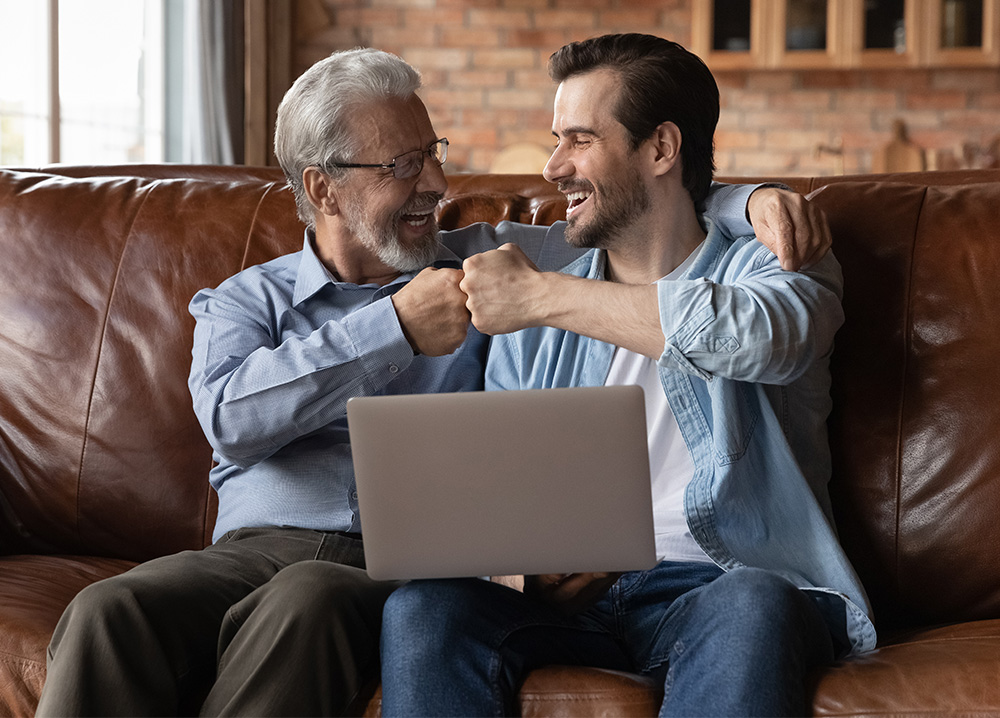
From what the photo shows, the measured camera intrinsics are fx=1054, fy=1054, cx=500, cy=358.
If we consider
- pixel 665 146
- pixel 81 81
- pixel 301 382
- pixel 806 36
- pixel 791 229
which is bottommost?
pixel 301 382

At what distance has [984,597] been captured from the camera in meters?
1.49

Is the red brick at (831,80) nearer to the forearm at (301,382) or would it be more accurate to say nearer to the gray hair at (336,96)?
the gray hair at (336,96)

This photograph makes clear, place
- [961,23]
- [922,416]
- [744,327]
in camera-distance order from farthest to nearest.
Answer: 1. [961,23]
2. [922,416]
3. [744,327]

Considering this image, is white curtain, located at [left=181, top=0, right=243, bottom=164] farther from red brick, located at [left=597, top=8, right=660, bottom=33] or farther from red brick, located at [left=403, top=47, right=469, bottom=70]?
red brick, located at [left=597, top=8, right=660, bottom=33]

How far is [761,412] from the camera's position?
4.59 ft

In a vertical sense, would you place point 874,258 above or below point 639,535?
above

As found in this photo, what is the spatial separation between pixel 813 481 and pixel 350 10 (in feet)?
12.8

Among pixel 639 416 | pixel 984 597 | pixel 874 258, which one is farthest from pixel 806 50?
pixel 639 416

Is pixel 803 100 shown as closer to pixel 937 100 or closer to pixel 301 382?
pixel 937 100

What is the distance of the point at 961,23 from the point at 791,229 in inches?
140

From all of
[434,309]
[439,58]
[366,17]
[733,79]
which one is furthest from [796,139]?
[434,309]

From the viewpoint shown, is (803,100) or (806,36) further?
(803,100)

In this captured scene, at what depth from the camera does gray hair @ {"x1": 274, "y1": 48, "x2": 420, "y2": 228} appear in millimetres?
1677

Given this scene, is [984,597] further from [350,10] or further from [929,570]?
[350,10]
